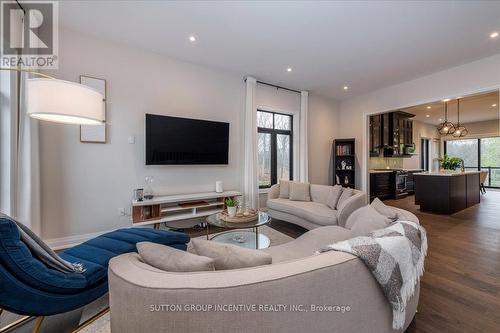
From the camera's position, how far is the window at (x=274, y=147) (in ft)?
16.1

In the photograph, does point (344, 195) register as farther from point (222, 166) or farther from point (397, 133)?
point (397, 133)

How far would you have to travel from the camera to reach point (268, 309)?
80 cm

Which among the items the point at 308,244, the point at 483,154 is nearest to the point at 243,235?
the point at 308,244

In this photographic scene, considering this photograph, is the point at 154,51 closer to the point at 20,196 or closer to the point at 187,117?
the point at 187,117

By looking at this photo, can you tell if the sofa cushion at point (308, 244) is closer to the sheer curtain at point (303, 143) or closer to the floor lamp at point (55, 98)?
the floor lamp at point (55, 98)

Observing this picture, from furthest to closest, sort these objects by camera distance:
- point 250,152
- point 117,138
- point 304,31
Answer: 1. point 250,152
2. point 117,138
3. point 304,31

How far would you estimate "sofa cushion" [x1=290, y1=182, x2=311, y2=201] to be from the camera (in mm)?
3906

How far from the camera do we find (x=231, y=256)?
3.47 feet

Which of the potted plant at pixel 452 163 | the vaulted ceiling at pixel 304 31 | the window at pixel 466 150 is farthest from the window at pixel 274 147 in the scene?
the window at pixel 466 150

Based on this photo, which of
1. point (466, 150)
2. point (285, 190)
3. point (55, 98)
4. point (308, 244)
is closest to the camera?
point (55, 98)

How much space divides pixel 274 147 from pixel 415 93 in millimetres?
3258

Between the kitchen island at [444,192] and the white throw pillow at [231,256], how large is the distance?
18.1 feet

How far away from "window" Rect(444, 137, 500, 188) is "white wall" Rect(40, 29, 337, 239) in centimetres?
1106

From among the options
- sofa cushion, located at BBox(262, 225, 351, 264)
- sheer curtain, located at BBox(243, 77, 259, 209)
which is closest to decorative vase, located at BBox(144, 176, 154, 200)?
sheer curtain, located at BBox(243, 77, 259, 209)
